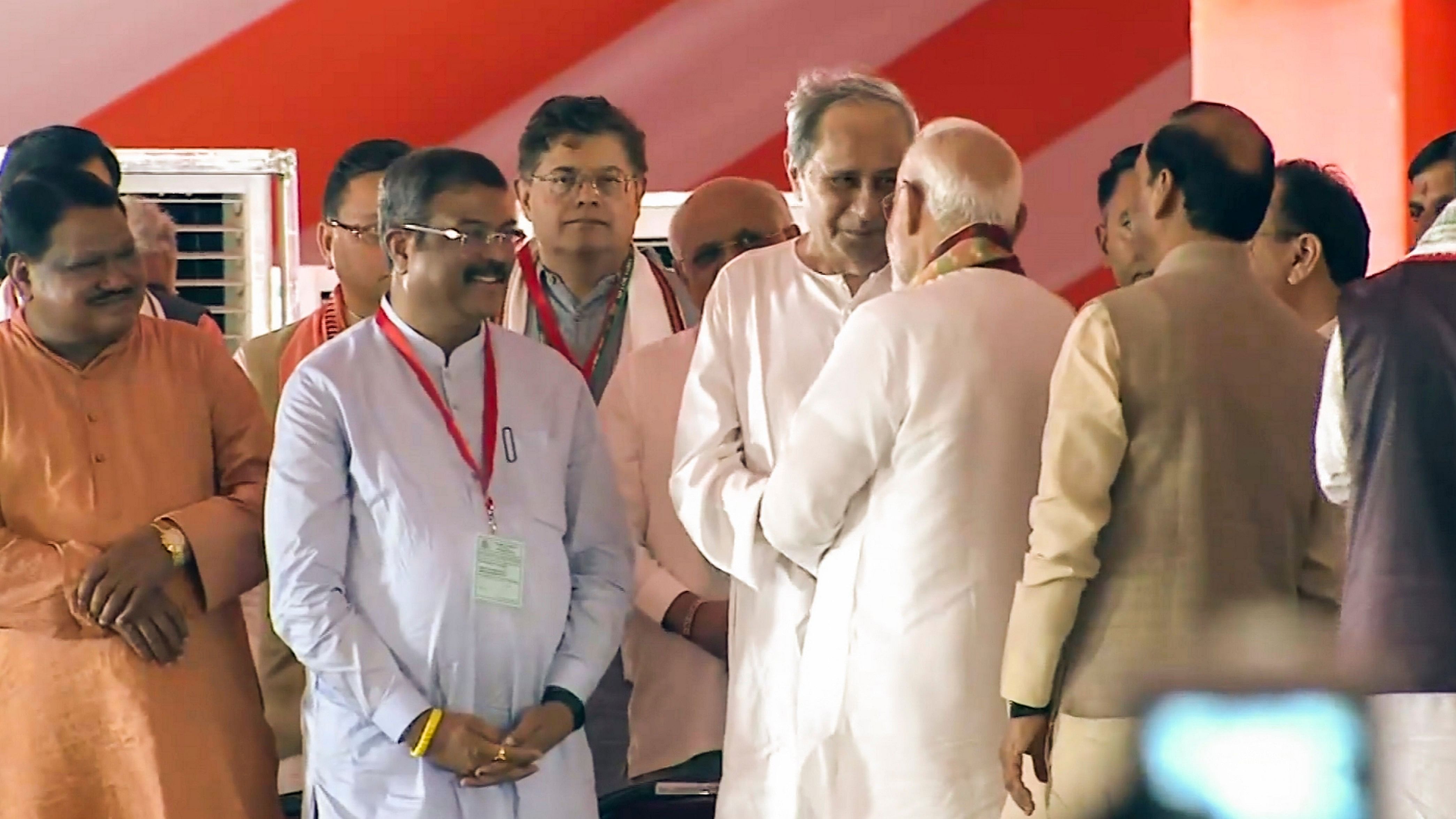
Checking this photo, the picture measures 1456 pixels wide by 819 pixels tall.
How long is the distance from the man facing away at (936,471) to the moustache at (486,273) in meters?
0.45

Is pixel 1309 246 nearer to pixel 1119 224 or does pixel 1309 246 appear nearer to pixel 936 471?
pixel 1119 224

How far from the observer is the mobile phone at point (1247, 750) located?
0.79m

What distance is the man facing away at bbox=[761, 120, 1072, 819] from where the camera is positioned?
2.38 metres

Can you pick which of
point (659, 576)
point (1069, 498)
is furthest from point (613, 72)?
point (1069, 498)

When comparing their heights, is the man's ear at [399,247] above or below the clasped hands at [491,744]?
above

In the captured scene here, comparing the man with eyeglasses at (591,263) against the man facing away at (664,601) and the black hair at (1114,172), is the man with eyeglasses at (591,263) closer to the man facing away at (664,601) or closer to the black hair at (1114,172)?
the man facing away at (664,601)

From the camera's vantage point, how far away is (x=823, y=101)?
8.80 ft

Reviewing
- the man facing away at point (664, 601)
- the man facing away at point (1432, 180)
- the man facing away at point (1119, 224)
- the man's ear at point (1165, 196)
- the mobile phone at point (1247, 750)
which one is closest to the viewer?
the mobile phone at point (1247, 750)

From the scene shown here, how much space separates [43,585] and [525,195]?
111cm

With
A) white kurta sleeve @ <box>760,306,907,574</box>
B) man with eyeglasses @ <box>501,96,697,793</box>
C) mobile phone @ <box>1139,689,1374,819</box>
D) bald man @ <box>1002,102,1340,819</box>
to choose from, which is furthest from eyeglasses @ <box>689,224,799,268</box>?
mobile phone @ <box>1139,689,1374,819</box>

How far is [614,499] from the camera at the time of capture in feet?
8.54

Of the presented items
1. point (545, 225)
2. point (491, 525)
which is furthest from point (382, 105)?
point (491, 525)

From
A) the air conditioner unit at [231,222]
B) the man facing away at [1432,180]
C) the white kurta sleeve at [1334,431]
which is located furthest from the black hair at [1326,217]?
the air conditioner unit at [231,222]

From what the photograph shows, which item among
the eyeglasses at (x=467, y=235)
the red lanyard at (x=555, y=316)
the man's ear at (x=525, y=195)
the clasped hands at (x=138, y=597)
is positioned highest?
the man's ear at (x=525, y=195)
